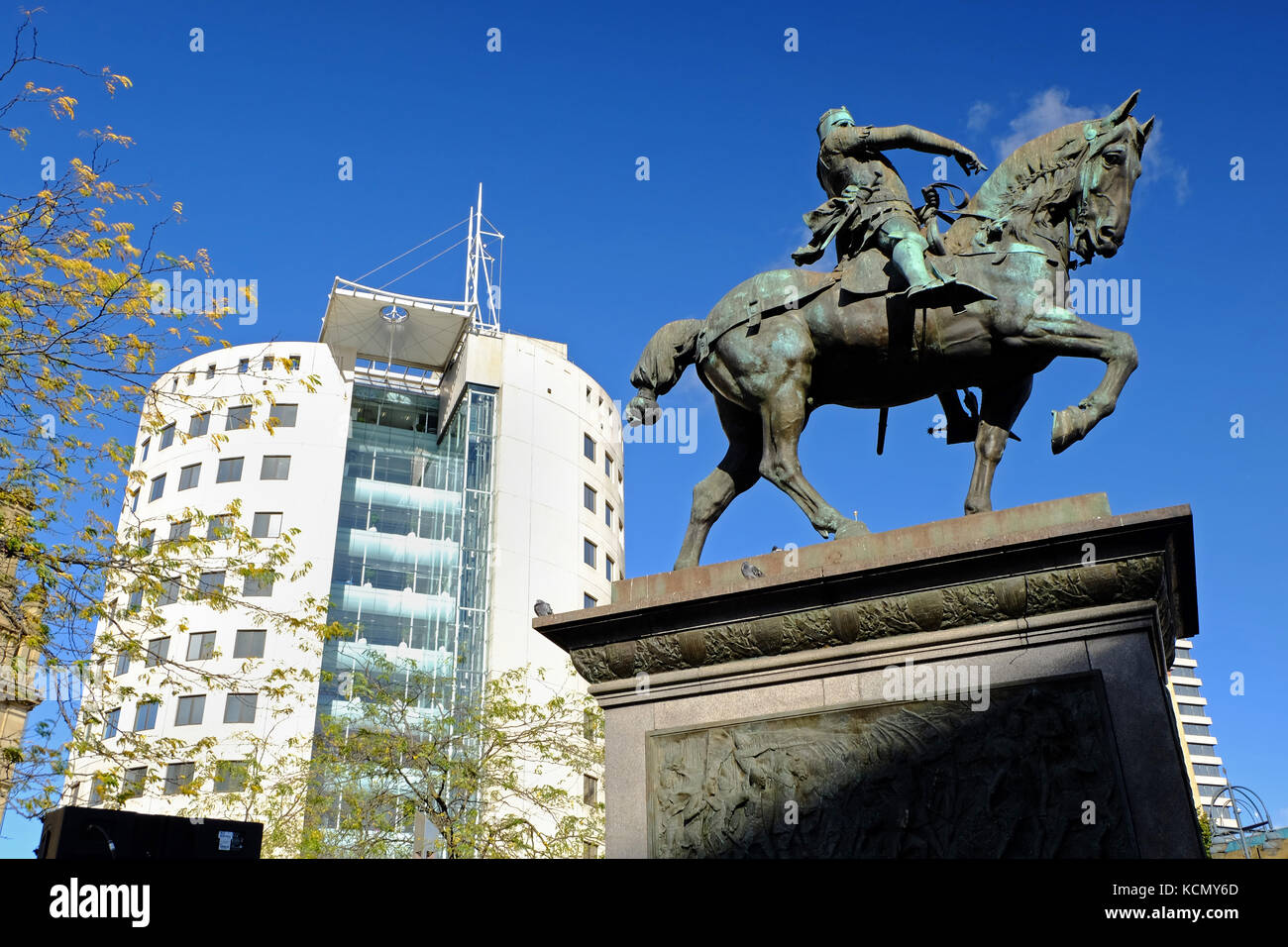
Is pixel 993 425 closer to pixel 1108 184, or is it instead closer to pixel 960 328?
pixel 960 328

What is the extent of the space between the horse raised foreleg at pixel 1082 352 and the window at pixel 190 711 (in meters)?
54.2

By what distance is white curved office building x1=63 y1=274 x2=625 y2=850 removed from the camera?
192ft

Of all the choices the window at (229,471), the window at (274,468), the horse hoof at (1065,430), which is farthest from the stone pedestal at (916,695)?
the window at (229,471)

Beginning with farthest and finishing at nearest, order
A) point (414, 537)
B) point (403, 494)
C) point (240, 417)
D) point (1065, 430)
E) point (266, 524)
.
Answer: point (403, 494), point (414, 537), point (266, 524), point (240, 417), point (1065, 430)

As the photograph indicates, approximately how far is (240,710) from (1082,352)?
177ft

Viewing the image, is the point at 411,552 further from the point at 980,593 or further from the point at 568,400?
the point at 980,593

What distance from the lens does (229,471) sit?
63.4m

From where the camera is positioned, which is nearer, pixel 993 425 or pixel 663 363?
pixel 993 425

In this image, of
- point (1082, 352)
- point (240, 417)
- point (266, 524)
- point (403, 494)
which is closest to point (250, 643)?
point (266, 524)

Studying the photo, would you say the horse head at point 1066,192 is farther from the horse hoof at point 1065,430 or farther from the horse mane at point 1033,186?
the horse hoof at point 1065,430

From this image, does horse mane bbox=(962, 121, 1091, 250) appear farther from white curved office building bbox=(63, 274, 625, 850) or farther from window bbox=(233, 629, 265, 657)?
window bbox=(233, 629, 265, 657)

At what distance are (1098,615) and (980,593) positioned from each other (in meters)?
0.76

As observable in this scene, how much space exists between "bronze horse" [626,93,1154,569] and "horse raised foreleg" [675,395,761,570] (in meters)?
0.02
